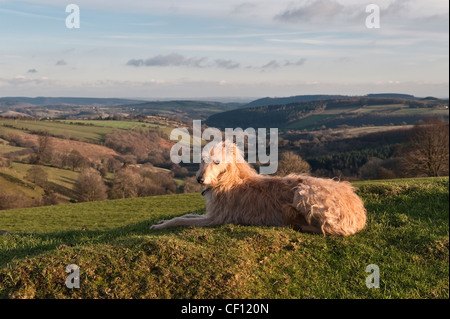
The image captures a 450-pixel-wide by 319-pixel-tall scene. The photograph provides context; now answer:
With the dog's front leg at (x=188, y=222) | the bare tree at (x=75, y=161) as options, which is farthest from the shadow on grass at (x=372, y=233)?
the bare tree at (x=75, y=161)

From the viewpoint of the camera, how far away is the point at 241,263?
6871 mm

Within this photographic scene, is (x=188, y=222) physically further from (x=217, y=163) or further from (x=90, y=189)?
(x=90, y=189)

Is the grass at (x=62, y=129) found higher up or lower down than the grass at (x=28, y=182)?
higher up

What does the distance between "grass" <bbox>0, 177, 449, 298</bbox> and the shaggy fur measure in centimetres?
48

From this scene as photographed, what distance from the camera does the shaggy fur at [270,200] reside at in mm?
8984

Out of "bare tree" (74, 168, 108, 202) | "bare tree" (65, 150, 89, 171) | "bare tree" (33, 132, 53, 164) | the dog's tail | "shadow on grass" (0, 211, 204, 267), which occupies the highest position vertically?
the dog's tail

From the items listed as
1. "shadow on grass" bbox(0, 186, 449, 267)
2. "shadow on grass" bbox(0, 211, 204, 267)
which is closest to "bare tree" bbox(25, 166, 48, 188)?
"shadow on grass" bbox(0, 211, 204, 267)

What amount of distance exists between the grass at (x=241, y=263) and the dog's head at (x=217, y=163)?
128 centimetres

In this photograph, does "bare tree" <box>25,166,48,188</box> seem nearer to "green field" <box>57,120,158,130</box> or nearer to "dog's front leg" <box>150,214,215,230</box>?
"green field" <box>57,120,158,130</box>

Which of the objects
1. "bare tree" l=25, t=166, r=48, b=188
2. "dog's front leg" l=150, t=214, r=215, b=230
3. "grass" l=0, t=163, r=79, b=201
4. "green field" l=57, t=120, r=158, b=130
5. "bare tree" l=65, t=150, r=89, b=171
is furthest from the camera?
"green field" l=57, t=120, r=158, b=130

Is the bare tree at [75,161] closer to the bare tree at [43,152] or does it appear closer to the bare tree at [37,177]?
the bare tree at [43,152]

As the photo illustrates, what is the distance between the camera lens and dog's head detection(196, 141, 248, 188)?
9.31 meters

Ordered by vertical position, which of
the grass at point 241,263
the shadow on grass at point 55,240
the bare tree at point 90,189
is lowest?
the bare tree at point 90,189
